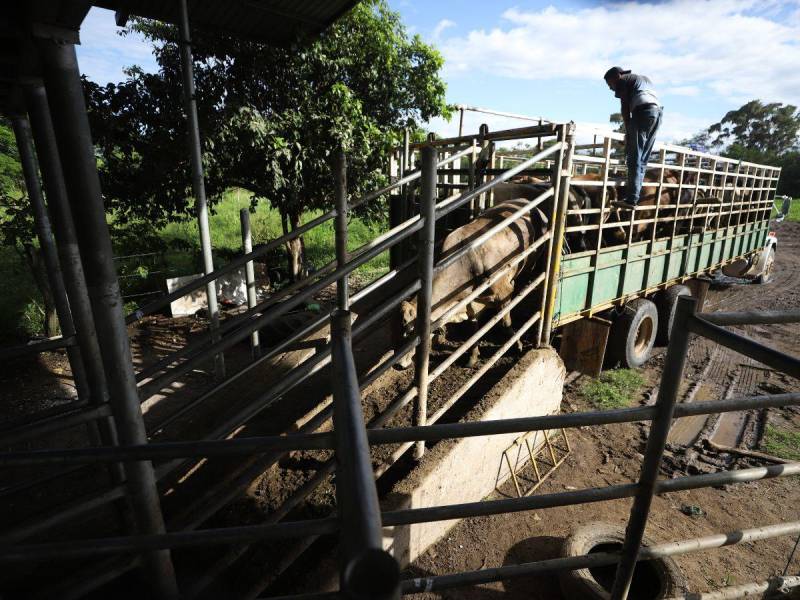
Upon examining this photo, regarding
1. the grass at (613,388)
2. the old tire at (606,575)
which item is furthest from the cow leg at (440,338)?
the grass at (613,388)

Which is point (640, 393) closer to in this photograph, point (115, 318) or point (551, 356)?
point (551, 356)

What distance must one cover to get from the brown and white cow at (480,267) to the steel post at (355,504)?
221 centimetres

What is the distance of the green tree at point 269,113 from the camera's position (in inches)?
237

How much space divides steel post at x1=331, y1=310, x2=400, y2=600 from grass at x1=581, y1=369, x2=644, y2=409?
5081 mm

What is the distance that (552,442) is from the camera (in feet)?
14.8

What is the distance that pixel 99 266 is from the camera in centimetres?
140

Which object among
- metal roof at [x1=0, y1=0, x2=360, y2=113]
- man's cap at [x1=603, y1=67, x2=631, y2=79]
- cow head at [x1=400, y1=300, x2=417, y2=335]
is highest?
metal roof at [x1=0, y1=0, x2=360, y2=113]

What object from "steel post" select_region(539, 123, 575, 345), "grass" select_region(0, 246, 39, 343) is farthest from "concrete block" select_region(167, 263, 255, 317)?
"steel post" select_region(539, 123, 575, 345)

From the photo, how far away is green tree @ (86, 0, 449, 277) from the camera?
19.8ft

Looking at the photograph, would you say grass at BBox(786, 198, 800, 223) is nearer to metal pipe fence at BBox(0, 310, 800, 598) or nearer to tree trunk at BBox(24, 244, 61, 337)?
metal pipe fence at BBox(0, 310, 800, 598)

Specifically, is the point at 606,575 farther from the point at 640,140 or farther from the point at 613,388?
the point at 640,140

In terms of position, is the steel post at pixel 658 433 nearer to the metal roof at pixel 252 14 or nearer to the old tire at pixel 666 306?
the metal roof at pixel 252 14

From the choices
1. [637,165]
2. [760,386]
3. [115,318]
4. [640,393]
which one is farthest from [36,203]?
[760,386]

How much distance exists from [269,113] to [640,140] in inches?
212
